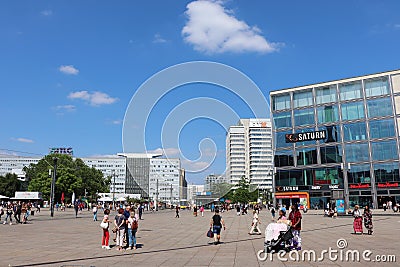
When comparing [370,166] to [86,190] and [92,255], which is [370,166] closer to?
[92,255]

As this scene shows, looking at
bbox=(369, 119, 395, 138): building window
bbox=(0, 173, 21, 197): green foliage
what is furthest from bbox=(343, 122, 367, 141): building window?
bbox=(0, 173, 21, 197): green foliage

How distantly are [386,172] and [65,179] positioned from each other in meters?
67.9

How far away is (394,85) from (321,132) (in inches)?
597

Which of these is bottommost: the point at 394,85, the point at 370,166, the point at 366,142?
the point at 370,166

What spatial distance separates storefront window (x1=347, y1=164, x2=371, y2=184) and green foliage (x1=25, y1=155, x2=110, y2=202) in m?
58.3

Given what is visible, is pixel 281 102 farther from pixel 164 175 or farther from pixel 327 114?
pixel 164 175

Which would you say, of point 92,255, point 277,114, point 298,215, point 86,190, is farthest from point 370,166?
point 86,190

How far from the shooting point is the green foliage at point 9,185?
108625 mm

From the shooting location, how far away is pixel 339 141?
71500 millimetres

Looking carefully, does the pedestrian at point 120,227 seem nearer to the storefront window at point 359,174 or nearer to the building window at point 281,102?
the storefront window at point 359,174

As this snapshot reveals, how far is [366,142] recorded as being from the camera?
2704 inches

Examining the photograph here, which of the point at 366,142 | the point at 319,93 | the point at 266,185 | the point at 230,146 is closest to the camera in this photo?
the point at 366,142

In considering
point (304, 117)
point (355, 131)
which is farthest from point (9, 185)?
point (355, 131)

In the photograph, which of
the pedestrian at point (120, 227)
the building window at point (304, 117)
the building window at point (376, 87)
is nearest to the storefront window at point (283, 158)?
the building window at point (304, 117)
